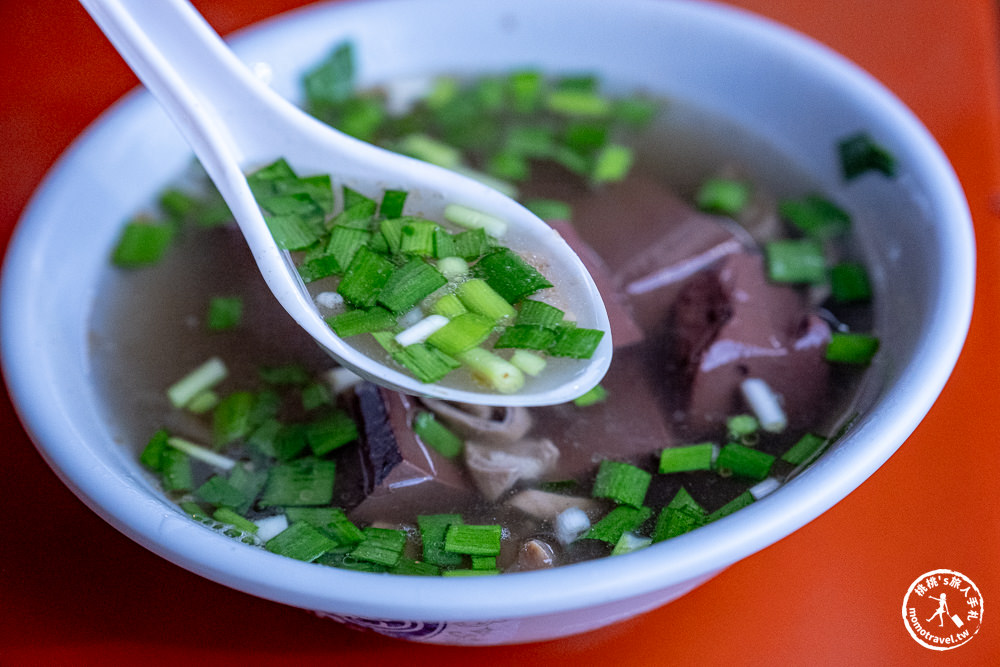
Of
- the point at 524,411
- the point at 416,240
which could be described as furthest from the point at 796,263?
the point at 416,240

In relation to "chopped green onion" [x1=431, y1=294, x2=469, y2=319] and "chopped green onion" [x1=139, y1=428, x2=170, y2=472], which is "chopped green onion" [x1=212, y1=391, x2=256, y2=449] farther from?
"chopped green onion" [x1=431, y1=294, x2=469, y2=319]

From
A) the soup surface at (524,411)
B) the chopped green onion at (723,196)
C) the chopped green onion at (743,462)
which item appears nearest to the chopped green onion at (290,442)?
the soup surface at (524,411)

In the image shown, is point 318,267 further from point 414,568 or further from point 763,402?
point 763,402

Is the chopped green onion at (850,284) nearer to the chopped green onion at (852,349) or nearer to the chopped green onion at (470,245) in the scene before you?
the chopped green onion at (852,349)

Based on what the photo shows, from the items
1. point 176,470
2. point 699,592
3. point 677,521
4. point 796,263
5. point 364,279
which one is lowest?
point 176,470

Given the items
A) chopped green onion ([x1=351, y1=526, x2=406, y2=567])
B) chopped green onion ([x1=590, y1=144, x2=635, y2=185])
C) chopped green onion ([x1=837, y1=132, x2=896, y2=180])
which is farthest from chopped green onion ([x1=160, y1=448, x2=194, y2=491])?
chopped green onion ([x1=837, y1=132, x2=896, y2=180])

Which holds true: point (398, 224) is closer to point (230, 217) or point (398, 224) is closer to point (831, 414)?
point (230, 217)

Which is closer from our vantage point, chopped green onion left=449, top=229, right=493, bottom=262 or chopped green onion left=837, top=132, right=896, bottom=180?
chopped green onion left=449, top=229, right=493, bottom=262
